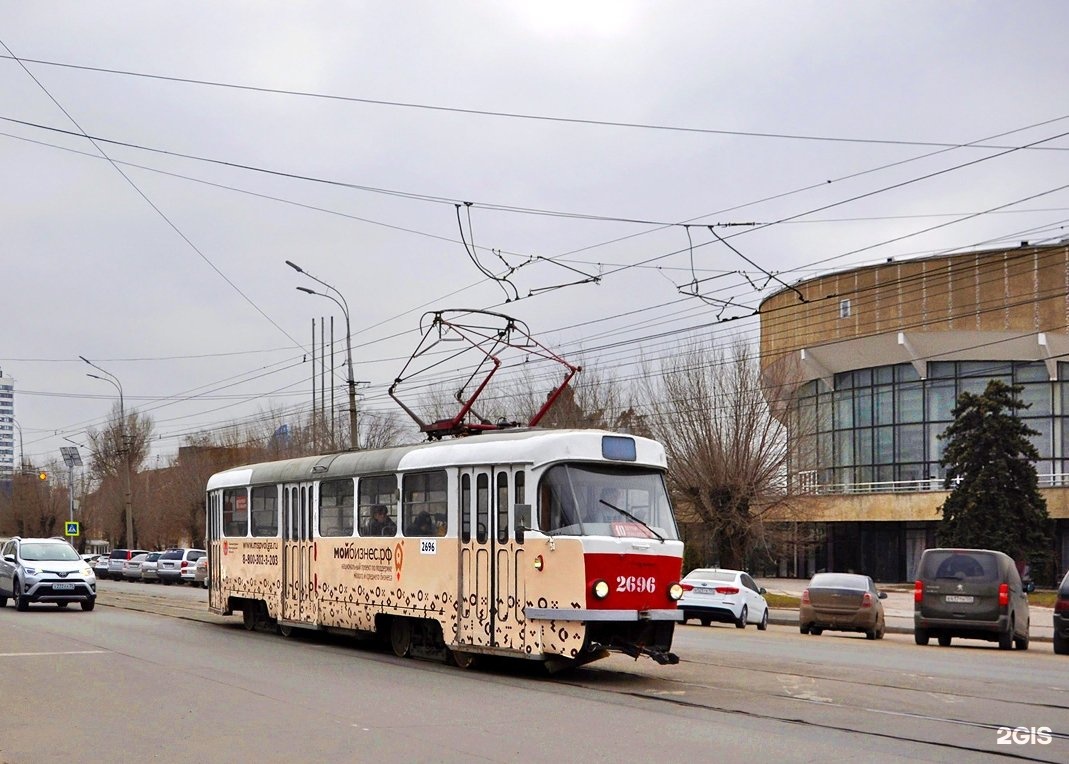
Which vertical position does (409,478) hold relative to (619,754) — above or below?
above

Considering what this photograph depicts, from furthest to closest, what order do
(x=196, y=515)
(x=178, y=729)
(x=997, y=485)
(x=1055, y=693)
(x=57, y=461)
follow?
(x=57, y=461) → (x=196, y=515) → (x=997, y=485) → (x=1055, y=693) → (x=178, y=729)

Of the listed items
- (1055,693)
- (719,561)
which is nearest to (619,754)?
(1055,693)

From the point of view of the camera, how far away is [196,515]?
73.9 m

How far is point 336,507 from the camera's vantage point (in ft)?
62.9

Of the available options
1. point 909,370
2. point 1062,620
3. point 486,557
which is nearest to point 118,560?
point 909,370

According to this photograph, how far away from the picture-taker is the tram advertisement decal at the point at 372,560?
17.1 metres

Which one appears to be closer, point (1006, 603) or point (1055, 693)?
point (1055, 693)

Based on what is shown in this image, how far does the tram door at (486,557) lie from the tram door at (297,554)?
4.99 m

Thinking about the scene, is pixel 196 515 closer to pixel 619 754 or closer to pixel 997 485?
pixel 997 485

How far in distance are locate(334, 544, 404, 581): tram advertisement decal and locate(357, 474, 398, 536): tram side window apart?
10.1 inches

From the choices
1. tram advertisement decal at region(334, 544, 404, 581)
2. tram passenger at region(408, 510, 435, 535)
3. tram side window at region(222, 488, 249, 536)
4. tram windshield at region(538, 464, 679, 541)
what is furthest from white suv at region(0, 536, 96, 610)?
tram windshield at region(538, 464, 679, 541)

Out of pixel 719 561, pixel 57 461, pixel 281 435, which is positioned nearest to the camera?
pixel 719 561

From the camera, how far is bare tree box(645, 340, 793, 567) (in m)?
42.0

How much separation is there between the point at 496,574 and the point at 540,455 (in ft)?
5.14
